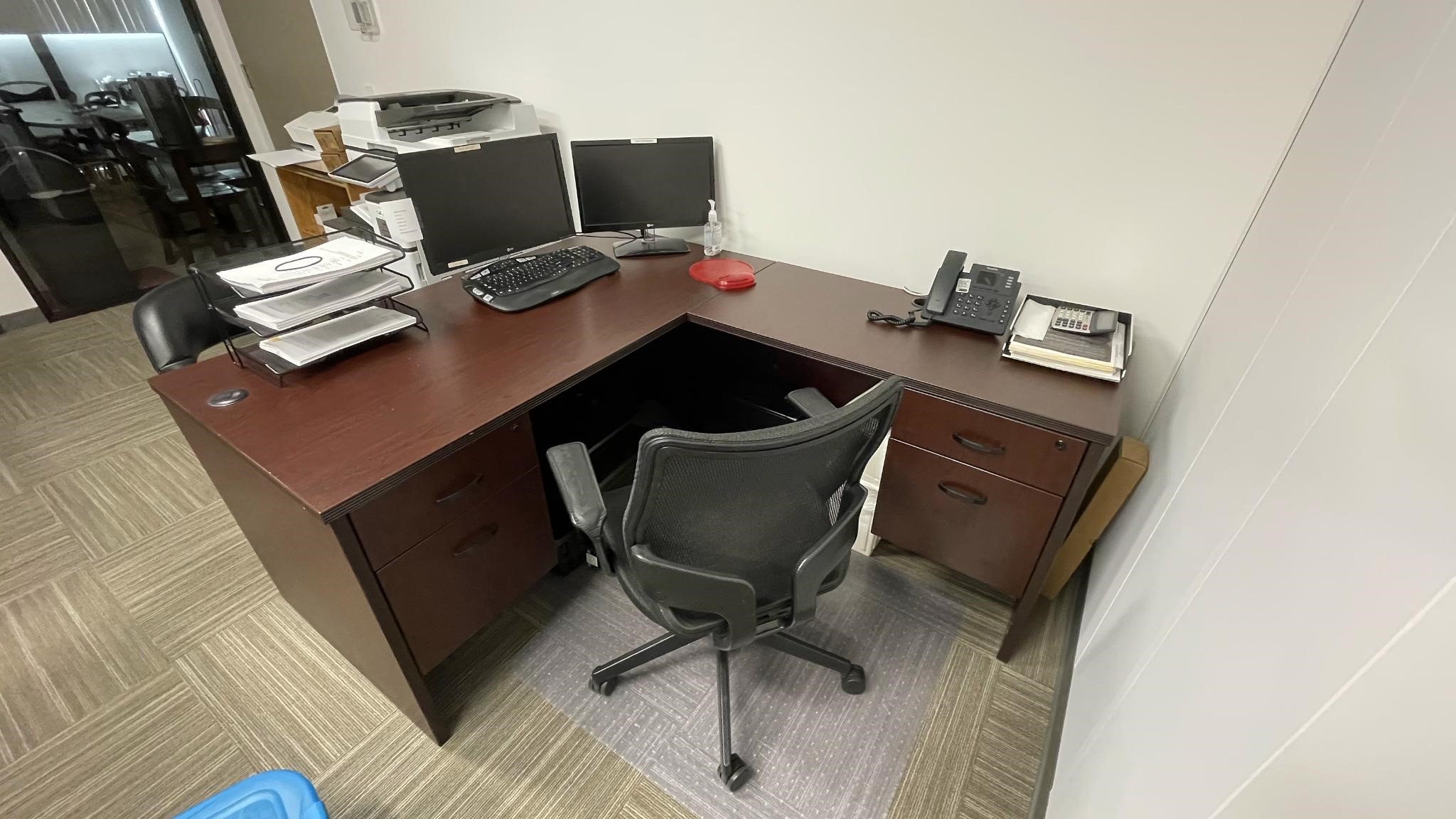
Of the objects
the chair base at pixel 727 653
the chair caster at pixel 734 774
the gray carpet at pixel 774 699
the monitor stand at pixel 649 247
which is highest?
the monitor stand at pixel 649 247

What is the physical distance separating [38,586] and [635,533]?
2.11 m

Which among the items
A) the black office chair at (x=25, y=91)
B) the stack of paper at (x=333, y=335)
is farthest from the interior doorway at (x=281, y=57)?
the stack of paper at (x=333, y=335)

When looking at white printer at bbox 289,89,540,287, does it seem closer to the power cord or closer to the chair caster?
the power cord

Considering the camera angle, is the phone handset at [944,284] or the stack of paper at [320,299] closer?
the stack of paper at [320,299]

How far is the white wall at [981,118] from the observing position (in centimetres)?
130

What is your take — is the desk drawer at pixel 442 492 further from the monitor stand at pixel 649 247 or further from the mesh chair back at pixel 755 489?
the monitor stand at pixel 649 247

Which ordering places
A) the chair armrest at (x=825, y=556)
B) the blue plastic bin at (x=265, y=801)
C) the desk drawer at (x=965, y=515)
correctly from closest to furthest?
1. the blue plastic bin at (x=265, y=801)
2. the chair armrest at (x=825, y=556)
3. the desk drawer at (x=965, y=515)

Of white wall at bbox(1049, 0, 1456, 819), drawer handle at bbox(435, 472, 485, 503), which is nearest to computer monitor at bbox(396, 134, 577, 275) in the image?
drawer handle at bbox(435, 472, 485, 503)

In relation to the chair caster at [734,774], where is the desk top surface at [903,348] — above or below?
above

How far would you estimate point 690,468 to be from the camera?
0.95 m

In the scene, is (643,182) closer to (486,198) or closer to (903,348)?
(486,198)

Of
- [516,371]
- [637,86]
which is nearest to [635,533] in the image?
[516,371]

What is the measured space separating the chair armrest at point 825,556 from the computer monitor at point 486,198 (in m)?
1.29

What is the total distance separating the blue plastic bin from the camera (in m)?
1.03
